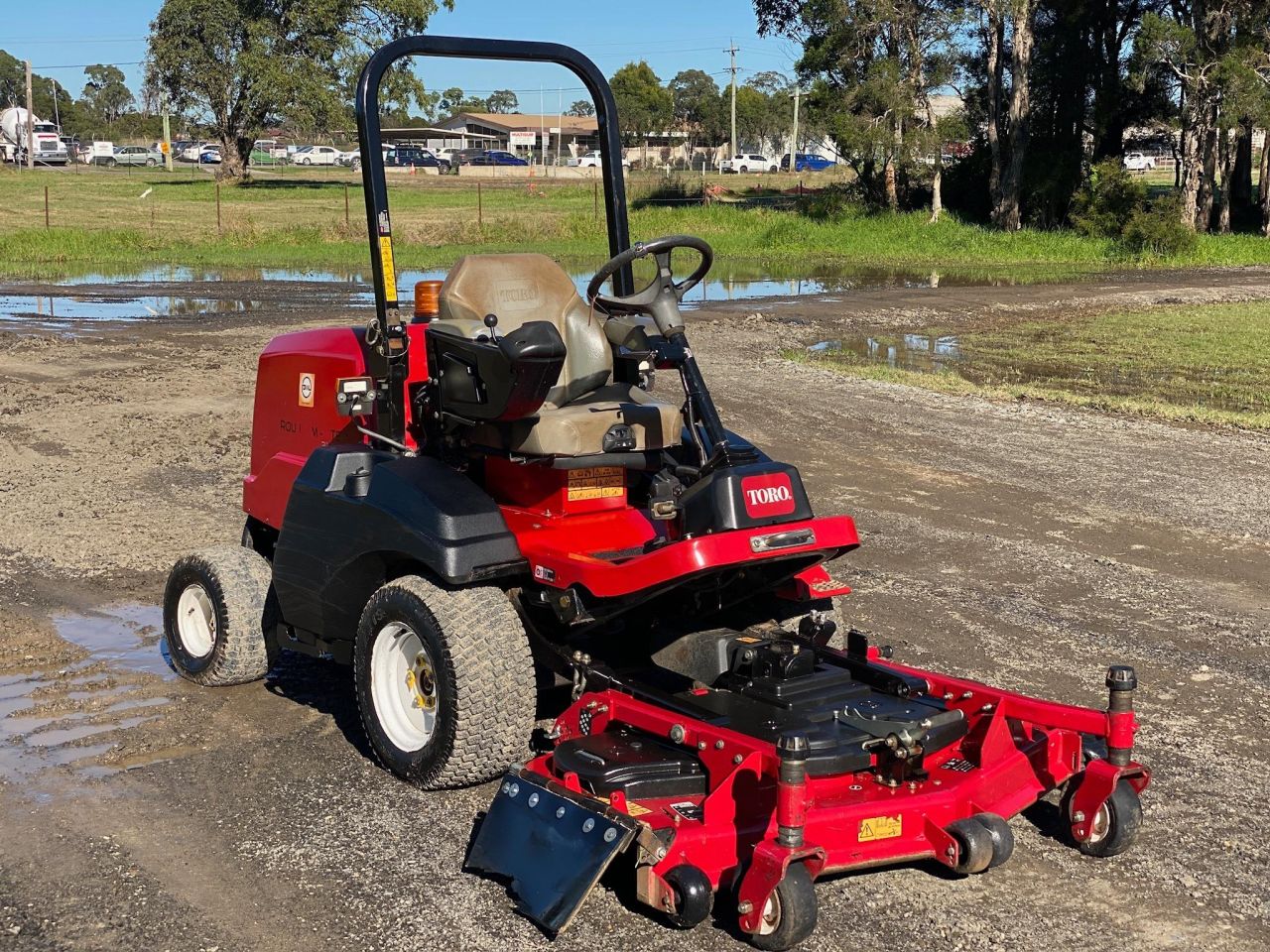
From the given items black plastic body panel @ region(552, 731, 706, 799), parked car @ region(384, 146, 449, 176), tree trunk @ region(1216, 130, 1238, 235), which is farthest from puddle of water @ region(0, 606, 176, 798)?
parked car @ region(384, 146, 449, 176)

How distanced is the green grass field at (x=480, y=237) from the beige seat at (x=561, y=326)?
23671 mm

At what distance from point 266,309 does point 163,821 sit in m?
17.4

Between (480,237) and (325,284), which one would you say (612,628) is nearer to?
(325,284)

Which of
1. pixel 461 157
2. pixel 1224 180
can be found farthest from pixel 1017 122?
pixel 461 157

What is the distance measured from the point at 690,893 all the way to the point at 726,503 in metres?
1.23

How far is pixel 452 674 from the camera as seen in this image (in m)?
4.66

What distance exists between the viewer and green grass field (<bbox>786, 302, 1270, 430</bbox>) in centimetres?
1402

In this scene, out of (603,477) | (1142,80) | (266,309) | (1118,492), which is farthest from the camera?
(1142,80)

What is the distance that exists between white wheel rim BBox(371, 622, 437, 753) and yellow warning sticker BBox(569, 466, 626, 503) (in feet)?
2.51

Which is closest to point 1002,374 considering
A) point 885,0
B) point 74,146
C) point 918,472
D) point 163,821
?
point 918,472

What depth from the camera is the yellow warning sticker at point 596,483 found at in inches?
200

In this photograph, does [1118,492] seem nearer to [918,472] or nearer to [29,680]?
[918,472]

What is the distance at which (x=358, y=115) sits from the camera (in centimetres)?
532

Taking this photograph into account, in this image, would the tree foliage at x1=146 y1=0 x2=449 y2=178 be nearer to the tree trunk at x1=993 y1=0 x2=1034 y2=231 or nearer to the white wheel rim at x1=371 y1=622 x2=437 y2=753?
the tree trunk at x1=993 y1=0 x2=1034 y2=231
